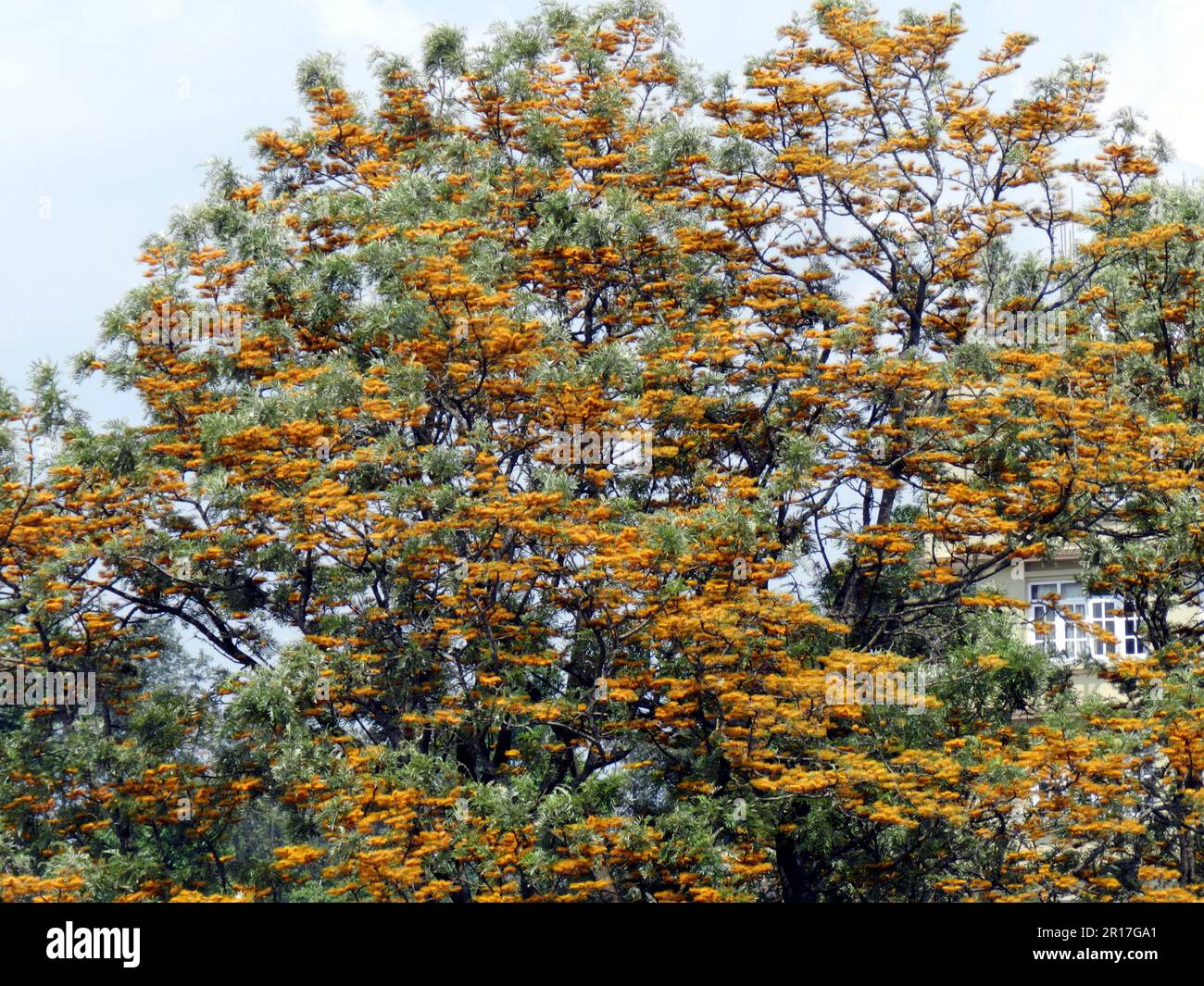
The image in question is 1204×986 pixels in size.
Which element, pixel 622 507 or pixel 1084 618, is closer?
pixel 622 507

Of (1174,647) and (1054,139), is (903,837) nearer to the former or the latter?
(1174,647)

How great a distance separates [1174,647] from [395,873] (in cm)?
773

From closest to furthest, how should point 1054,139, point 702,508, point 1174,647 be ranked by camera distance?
1. point 702,508
2. point 1174,647
3. point 1054,139

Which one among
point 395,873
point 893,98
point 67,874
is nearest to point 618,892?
point 395,873

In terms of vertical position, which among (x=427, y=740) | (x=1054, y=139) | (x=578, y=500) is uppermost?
(x=1054, y=139)

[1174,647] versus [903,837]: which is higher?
[1174,647]

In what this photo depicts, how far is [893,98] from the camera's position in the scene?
54.7 feet

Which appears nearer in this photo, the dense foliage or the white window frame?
the dense foliage

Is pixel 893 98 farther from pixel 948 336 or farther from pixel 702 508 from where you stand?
pixel 702 508

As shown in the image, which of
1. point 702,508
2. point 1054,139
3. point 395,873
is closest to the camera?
point 395,873

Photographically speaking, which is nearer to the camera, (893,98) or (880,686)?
(880,686)

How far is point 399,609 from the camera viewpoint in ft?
48.7

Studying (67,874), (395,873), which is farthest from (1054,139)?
(67,874)

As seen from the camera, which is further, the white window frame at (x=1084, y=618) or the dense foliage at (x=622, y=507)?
the white window frame at (x=1084, y=618)
